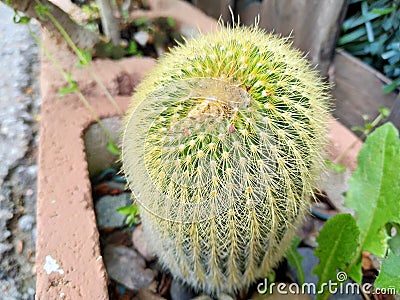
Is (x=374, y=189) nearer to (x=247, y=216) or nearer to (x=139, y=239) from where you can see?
(x=247, y=216)

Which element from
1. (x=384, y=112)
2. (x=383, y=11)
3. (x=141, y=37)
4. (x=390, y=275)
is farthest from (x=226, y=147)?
(x=141, y=37)

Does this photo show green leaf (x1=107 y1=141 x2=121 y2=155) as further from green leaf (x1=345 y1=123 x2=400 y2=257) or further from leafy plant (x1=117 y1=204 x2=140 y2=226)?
green leaf (x1=345 y1=123 x2=400 y2=257)

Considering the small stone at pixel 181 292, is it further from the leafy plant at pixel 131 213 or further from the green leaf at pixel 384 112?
the green leaf at pixel 384 112

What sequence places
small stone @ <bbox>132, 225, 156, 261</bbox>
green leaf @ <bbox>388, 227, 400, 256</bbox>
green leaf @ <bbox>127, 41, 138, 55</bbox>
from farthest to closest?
green leaf @ <bbox>127, 41, 138, 55</bbox> < small stone @ <bbox>132, 225, 156, 261</bbox> < green leaf @ <bbox>388, 227, 400, 256</bbox>

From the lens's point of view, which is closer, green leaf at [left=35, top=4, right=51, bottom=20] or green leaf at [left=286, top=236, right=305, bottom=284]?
A: green leaf at [left=286, top=236, right=305, bottom=284]

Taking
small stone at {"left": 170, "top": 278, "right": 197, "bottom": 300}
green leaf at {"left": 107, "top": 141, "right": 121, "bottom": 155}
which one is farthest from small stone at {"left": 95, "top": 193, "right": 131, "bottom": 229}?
small stone at {"left": 170, "top": 278, "right": 197, "bottom": 300}

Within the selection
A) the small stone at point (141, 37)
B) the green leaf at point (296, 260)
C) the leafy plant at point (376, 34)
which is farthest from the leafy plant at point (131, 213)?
the leafy plant at point (376, 34)
